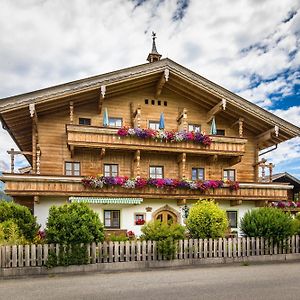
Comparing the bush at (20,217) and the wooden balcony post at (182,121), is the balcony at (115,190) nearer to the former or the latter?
the wooden balcony post at (182,121)

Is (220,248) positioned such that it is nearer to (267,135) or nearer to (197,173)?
(197,173)

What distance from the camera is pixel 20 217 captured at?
49.9 feet

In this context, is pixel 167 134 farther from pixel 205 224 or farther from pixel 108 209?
pixel 205 224

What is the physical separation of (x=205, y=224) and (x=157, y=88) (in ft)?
40.3

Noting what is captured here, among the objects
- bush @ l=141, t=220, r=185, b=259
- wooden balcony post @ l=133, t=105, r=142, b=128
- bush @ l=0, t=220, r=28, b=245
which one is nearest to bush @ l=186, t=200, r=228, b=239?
bush @ l=141, t=220, r=185, b=259

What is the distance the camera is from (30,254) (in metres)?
13.0

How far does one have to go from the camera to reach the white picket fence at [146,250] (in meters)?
12.8

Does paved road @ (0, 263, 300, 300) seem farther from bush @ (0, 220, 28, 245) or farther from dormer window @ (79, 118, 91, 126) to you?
dormer window @ (79, 118, 91, 126)

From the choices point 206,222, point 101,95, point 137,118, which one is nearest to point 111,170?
point 137,118

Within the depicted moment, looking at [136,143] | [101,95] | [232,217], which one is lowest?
[232,217]

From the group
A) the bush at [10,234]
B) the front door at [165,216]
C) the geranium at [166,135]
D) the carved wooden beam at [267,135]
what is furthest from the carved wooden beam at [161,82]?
the bush at [10,234]

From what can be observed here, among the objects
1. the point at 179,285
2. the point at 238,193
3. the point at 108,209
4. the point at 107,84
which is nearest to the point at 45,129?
the point at 107,84

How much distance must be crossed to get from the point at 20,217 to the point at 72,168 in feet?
28.3

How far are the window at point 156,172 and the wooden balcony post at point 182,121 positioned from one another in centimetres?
319
